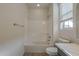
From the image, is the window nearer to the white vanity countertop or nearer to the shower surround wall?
the shower surround wall

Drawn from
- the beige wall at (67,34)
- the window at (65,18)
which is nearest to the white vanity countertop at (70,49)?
the beige wall at (67,34)

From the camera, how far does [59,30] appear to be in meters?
1.67

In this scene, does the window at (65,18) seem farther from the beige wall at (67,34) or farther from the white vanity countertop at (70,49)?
the white vanity countertop at (70,49)

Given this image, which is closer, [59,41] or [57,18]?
[59,41]

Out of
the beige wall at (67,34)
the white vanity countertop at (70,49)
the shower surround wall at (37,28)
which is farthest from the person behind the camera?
the shower surround wall at (37,28)

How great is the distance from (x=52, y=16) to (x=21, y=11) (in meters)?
0.61

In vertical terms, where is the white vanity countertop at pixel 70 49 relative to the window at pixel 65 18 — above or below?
below

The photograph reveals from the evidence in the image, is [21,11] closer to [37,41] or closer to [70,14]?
[37,41]

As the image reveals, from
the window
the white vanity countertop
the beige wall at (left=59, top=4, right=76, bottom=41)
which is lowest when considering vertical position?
the white vanity countertop

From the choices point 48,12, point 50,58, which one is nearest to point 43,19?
point 48,12

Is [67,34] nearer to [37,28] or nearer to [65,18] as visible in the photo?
[65,18]

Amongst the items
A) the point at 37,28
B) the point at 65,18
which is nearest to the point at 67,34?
the point at 65,18

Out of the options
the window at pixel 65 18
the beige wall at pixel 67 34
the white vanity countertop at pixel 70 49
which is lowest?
the white vanity countertop at pixel 70 49

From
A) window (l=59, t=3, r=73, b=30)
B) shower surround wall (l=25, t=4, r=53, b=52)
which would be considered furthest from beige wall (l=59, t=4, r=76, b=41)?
shower surround wall (l=25, t=4, r=53, b=52)
